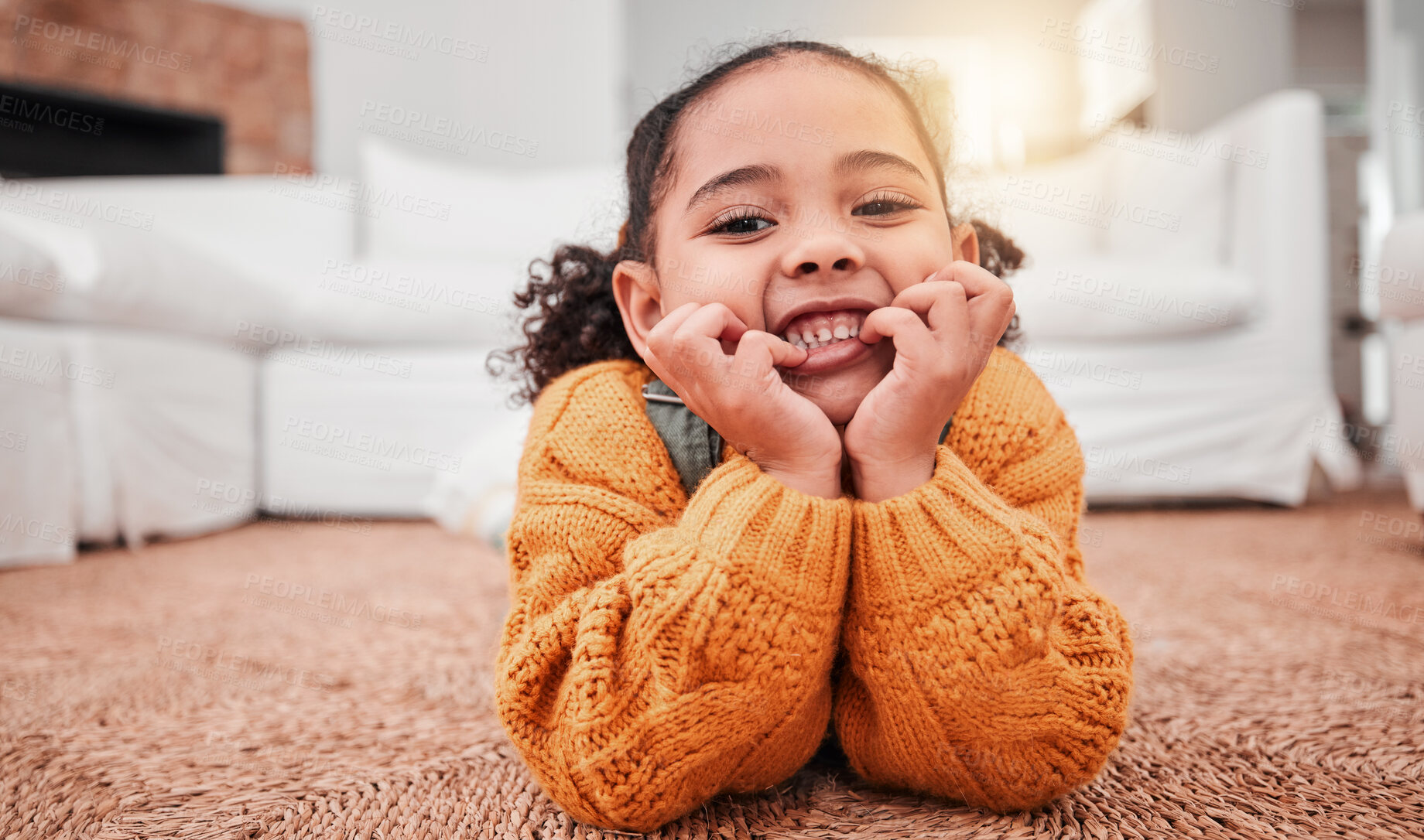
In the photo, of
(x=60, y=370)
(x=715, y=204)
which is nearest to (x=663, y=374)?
(x=715, y=204)

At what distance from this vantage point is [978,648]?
45cm

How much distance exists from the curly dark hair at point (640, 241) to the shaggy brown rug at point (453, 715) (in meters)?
0.32

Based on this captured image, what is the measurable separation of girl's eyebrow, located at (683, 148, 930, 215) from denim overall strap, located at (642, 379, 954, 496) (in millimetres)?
143

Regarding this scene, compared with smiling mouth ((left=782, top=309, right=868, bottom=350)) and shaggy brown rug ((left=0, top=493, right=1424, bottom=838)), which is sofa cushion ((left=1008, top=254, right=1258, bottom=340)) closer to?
shaggy brown rug ((left=0, top=493, right=1424, bottom=838))

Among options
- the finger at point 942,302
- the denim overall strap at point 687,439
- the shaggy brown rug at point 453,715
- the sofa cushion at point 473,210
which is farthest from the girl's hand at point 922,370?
the sofa cushion at point 473,210

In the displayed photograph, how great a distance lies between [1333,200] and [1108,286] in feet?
11.0

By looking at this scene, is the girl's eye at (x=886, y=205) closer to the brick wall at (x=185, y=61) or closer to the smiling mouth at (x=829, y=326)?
the smiling mouth at (x=829, y=326)

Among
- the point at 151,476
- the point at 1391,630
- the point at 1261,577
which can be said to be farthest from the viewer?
the point at 151,476

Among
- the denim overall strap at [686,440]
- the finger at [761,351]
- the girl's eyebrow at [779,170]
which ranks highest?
the girl's eyebrow at [779,170]

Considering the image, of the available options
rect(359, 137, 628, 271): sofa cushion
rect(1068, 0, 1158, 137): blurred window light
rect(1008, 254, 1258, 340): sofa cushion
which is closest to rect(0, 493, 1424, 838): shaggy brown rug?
rect(1008, 254, 1258, 340): sofa cushion

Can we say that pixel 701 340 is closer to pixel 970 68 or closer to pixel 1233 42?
pixel 1233 42

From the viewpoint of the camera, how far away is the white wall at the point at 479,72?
399 centimetres

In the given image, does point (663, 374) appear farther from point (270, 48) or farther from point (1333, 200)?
point (1333, 200)

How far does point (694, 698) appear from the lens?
46 centimetres
